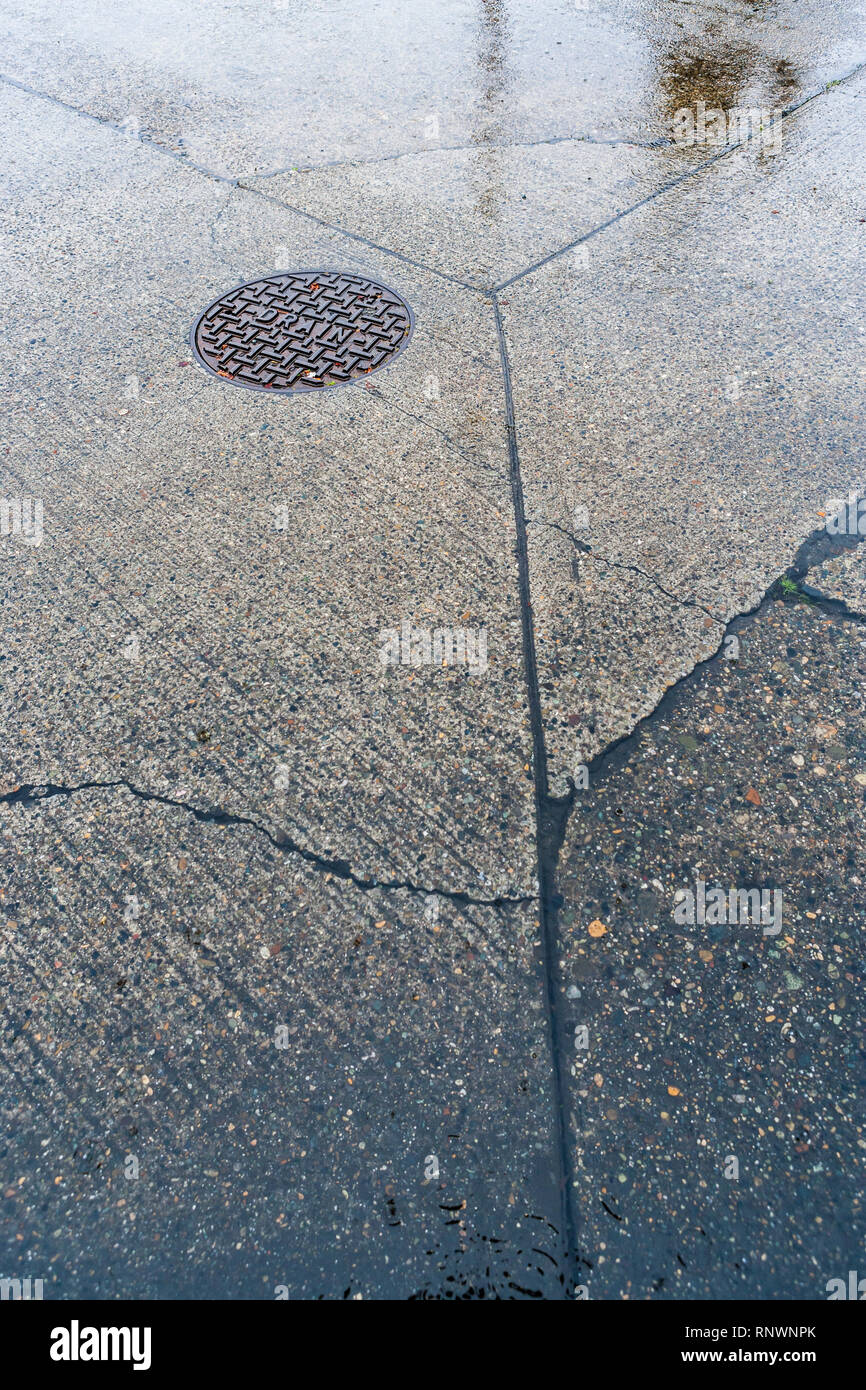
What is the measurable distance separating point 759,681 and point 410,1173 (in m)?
1.74

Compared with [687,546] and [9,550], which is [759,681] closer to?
[687,546]

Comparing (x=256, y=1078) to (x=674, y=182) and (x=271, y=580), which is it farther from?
(x=674, y=182)

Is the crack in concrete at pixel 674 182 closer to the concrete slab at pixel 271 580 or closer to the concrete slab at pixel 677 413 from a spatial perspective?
the concrete slab at pixel 677 413

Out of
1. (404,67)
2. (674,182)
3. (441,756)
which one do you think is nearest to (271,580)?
(441,756)

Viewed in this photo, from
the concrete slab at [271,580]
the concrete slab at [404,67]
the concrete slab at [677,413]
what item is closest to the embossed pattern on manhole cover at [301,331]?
the concrete slab at [271,580]

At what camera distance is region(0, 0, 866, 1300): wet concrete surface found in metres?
1.74

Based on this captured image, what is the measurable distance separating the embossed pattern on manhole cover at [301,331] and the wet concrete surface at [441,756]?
0.15m

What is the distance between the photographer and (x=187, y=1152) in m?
1.79

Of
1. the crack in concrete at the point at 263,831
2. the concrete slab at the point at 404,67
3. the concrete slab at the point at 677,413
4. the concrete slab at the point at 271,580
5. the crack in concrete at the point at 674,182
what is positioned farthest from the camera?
the concrete slab at the point at 404,67

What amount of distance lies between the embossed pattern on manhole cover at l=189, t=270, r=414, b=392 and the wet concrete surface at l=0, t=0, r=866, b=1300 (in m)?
0.15

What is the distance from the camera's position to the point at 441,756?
2.45m

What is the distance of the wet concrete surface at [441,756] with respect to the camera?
5.71ft

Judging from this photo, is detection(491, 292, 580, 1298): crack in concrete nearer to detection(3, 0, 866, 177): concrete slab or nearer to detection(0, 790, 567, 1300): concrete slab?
detection(0, 790, 567, 1300): concrete slab

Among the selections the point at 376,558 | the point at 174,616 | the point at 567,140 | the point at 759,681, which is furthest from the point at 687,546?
the point at 567,140
